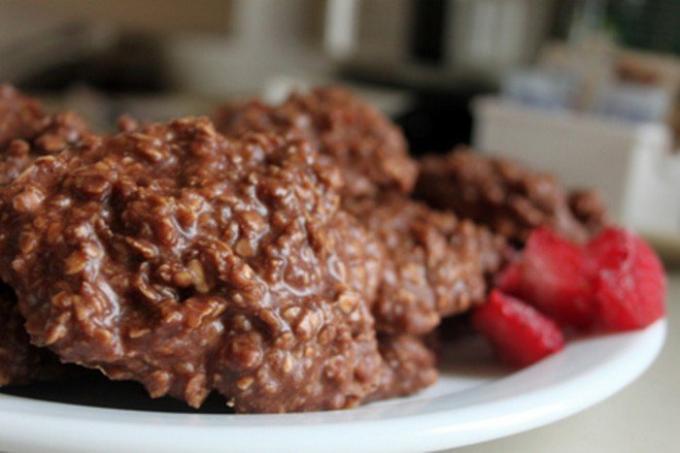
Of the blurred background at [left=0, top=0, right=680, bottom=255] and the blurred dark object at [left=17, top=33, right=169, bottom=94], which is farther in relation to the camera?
the blurred dark object at [left=17, top=33, right=169, bottom=94]

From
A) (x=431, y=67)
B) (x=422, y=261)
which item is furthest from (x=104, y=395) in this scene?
(x=431, y=67)

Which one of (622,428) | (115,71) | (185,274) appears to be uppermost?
(185,274)

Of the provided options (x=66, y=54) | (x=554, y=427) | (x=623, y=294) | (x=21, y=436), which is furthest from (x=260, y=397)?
(x=66, y=54)

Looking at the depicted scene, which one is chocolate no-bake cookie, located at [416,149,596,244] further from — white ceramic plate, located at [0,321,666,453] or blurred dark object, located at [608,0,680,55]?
blurred dark object, located at [608,0,680,55]

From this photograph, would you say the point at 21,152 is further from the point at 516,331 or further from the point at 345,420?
the point at 516,331

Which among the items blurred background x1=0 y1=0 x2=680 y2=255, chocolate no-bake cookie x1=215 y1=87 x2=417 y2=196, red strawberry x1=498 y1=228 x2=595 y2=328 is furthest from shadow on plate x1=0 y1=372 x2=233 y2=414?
blurred background x1=0 y1=0 x2=680 y2=255
